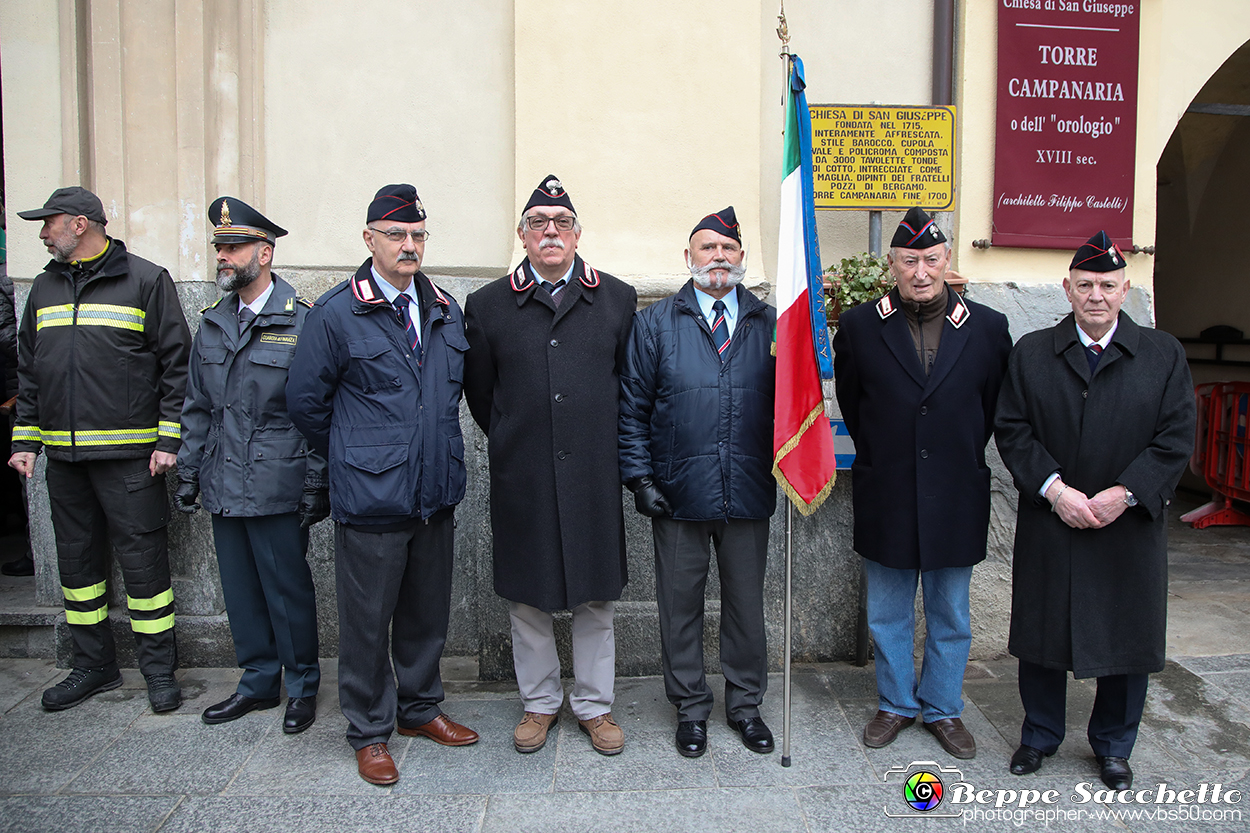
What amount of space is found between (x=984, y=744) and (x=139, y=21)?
16.5 feet

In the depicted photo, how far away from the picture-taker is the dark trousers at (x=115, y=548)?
3936mm

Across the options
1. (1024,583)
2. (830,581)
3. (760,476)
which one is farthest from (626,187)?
(1024,583)

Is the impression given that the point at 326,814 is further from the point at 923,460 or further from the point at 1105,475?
the point at 1105,475

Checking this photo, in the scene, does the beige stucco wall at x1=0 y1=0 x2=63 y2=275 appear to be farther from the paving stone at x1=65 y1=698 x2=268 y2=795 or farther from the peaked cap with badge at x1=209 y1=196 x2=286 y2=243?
the paving stone at x1=65 y1=698 x2=268 y2=795

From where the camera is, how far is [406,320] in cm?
337

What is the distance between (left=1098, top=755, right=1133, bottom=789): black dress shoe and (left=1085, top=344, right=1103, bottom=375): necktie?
1.43 m

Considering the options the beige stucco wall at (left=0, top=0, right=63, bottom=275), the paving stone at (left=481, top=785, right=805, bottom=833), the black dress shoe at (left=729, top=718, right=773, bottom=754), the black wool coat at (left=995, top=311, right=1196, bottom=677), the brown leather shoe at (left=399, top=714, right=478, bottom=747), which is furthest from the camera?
the beige stucco wall at (left=0, top=0, right=63, bottom=275)

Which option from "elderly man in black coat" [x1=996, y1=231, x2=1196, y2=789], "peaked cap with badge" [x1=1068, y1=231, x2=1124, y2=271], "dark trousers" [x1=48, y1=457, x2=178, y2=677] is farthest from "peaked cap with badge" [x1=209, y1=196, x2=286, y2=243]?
"peaked cap with badge" [x1=1068, y1=231, x2=1124, y2=271]

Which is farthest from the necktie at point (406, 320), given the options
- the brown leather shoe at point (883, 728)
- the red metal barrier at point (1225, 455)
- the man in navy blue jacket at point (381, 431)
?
the red metal barrier at point (1225, 455)

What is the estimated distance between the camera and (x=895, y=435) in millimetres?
3412

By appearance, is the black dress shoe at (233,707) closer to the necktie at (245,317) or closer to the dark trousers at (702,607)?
the necktie at (245,317)

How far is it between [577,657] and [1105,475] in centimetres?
208

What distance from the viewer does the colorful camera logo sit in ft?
10.1

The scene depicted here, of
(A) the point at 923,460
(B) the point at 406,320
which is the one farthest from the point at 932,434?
(B) the point at 406,320
